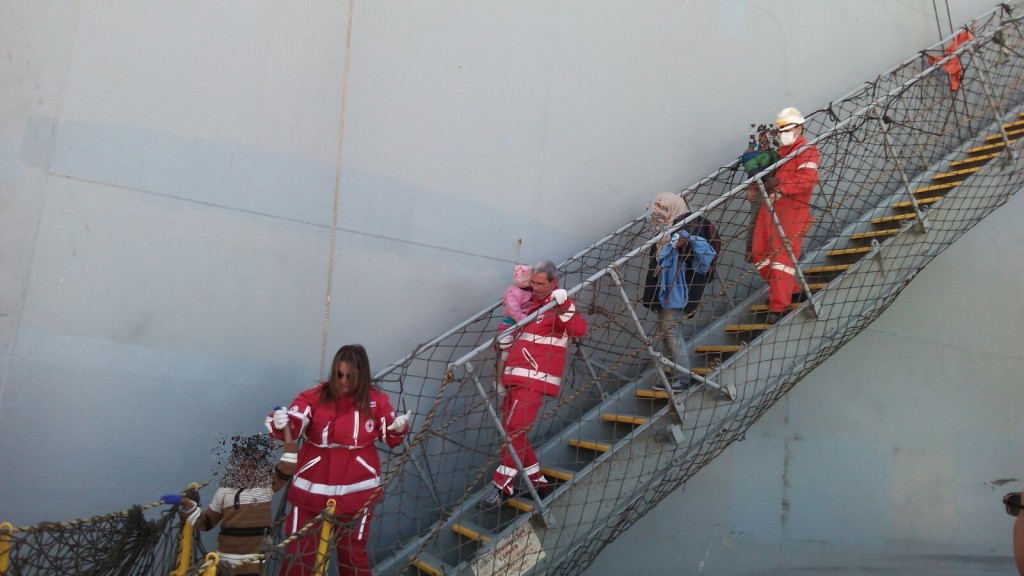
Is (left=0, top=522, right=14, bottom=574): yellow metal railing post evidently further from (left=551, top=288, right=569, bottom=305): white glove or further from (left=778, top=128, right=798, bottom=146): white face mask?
(left=778, top=128, right=798, bottom=146): white face mask

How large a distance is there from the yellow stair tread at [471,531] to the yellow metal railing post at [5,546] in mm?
1917

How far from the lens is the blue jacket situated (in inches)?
165

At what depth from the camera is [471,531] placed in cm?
384

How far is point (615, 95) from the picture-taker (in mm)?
5391

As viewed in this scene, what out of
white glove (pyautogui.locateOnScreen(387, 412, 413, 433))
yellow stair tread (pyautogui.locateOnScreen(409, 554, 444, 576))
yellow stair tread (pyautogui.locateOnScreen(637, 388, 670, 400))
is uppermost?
yellow stair tread (pyautogui.locateOnScreen(637, 388, 670, 400))

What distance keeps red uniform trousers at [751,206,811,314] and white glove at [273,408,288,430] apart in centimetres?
273

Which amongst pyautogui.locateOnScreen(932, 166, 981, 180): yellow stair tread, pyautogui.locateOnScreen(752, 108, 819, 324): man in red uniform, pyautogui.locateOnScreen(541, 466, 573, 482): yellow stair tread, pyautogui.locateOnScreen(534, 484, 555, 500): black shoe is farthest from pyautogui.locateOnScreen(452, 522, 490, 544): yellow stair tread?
pyautogui.locateOnScreen(932, 166, 981, 180): yellow stair tread

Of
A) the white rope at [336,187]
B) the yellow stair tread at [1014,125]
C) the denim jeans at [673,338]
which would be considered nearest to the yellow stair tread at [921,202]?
the yellow stair tread at [1014,125]

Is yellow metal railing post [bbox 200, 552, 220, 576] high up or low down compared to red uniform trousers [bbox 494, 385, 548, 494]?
down

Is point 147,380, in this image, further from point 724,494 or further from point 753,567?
point 753,567

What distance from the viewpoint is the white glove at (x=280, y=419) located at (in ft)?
10.8

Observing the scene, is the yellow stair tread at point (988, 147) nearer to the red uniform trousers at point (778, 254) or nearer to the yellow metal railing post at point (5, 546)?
the red uniform trousers at point (778, 254)

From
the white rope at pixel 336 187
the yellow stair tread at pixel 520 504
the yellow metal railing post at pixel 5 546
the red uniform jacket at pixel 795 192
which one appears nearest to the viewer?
the yellow metal railing post at pixel 5 546

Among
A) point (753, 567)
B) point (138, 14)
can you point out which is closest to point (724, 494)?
point (753, 567)
